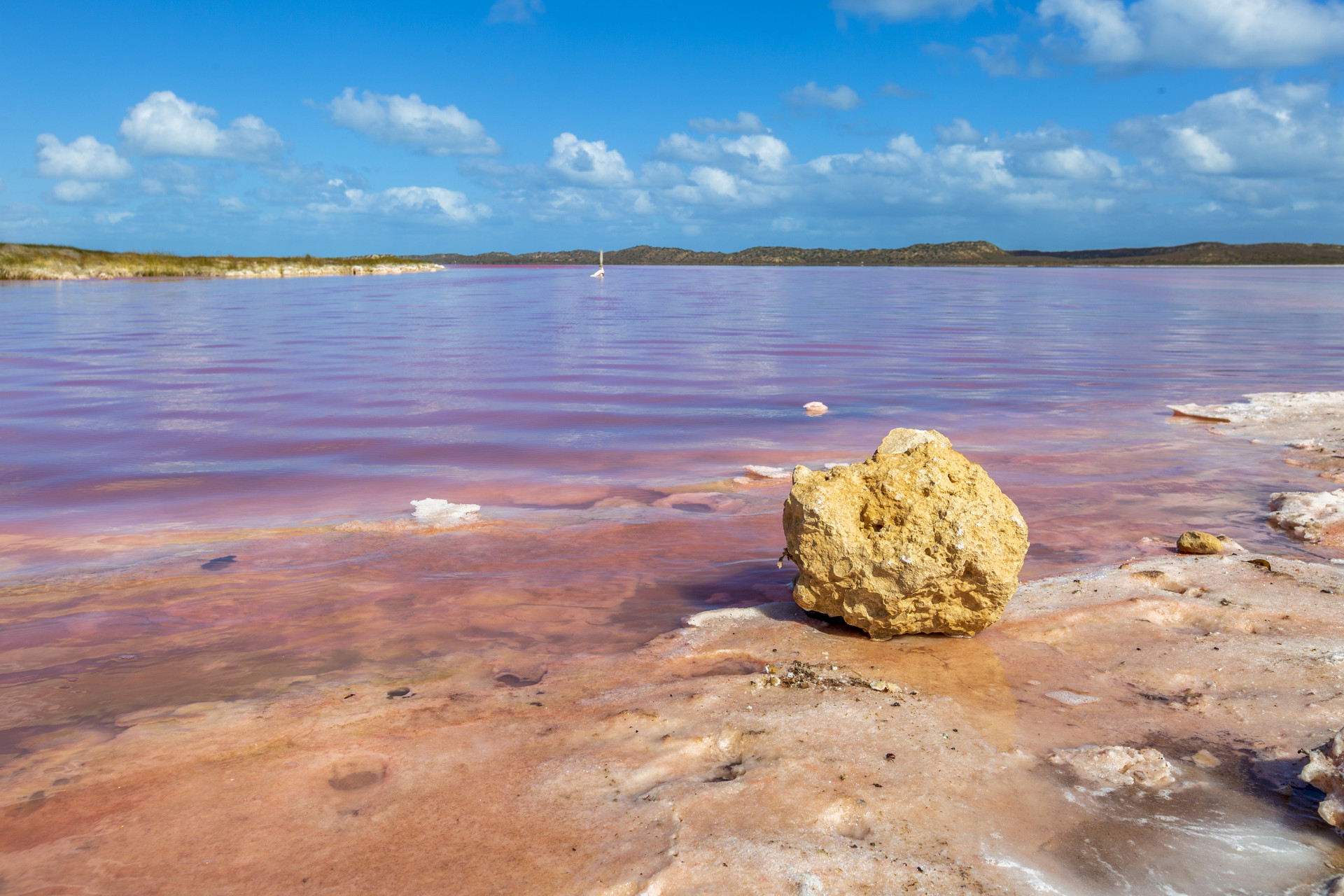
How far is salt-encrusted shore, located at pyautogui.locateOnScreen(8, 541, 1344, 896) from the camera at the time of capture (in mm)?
2629

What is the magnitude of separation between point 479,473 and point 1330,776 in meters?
6.97

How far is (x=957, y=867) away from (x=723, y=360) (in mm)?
15308

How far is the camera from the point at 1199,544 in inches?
218

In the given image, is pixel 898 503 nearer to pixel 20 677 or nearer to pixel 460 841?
pixel 460 841

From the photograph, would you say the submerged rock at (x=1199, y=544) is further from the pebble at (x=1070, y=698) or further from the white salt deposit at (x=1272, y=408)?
the white salt deposit at (x=1272, y=408)

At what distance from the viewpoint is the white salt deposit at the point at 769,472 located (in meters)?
8.05

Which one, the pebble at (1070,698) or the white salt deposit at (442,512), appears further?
the white salt deposit at (442,512)

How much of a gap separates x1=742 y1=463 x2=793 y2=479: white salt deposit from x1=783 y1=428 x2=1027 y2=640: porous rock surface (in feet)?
11.4

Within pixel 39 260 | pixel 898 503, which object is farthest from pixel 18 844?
pixel 39 260

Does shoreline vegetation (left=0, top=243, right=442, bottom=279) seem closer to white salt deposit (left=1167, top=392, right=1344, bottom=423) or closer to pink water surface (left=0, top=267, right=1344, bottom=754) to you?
pink water surface (left=0, top=267, right=1344, bottom=754)

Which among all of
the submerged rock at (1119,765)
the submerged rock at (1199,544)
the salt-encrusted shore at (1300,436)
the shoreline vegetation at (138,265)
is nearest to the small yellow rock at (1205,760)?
the submerged rock at (1119,765)

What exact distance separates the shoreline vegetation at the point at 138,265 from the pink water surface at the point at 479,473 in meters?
38.4

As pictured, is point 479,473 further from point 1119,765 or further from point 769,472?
point 1119,765

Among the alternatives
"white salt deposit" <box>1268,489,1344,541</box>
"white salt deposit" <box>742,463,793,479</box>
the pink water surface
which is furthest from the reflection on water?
"white salt deposit" <box>742,463,793,479</box>
